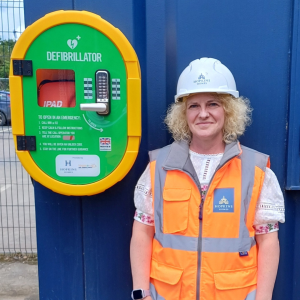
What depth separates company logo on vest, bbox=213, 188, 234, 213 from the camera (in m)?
1.37

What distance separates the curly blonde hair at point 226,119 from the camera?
1455mm

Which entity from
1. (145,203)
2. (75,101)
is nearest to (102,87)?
(75,101)

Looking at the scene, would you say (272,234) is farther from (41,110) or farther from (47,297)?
(47,297)

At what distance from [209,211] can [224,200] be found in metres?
0.09

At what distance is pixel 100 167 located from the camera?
1.52 metres

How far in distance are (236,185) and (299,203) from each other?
67 centimetres

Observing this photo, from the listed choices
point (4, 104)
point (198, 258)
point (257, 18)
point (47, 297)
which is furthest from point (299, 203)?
point (4, 104)

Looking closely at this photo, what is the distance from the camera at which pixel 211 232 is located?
4.45 feet

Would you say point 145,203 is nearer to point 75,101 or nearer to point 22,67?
point 75,101

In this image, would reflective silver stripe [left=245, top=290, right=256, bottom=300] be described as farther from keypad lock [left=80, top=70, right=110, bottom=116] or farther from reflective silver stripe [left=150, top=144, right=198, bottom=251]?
keypad lock [left=80, top=70, right=110, bottom=116]

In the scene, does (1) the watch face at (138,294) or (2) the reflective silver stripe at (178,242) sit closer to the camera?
(2) the reflective silver stripe at (178,242)

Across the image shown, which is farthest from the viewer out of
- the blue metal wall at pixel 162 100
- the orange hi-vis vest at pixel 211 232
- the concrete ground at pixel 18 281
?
the concrete ground at pixel 18 281

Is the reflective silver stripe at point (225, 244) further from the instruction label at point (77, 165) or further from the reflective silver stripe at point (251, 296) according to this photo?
the instruction label at point (77, 165)

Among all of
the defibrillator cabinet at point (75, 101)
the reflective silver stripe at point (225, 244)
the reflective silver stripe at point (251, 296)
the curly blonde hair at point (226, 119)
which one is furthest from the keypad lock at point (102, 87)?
the reflective silver stripe at point (251, 296)
